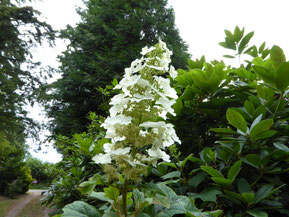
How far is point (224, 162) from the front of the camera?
116 cm

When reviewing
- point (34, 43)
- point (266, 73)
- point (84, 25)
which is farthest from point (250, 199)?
point (34, 43)

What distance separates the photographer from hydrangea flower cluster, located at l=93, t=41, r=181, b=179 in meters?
0.78

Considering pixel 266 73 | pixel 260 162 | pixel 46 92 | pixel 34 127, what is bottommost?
pixel 260 162

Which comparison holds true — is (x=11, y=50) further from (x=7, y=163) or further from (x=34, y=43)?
(x=7, y=163)

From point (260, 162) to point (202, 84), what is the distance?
534 millimetres

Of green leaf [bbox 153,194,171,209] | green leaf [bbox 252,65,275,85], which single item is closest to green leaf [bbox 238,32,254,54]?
green leaf [bbox 252,65,275,85]

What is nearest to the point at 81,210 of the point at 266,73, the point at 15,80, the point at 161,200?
the point at 161,200

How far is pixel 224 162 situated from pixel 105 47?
7384 millimetres

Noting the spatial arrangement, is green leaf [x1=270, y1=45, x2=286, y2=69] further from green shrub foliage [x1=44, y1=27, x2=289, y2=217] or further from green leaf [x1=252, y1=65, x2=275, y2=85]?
green leaf [x1=252, y1=65, x2=275, y2=85]

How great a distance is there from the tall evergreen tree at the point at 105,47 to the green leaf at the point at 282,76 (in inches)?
245

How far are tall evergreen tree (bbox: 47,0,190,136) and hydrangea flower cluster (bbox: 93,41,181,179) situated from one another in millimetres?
6098

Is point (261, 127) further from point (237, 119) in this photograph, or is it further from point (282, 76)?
point (282, 76)

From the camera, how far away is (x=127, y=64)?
724cm

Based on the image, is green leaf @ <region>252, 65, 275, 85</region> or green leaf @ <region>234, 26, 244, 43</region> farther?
green leaf @ <region>234, 26, 244, 43</region>
